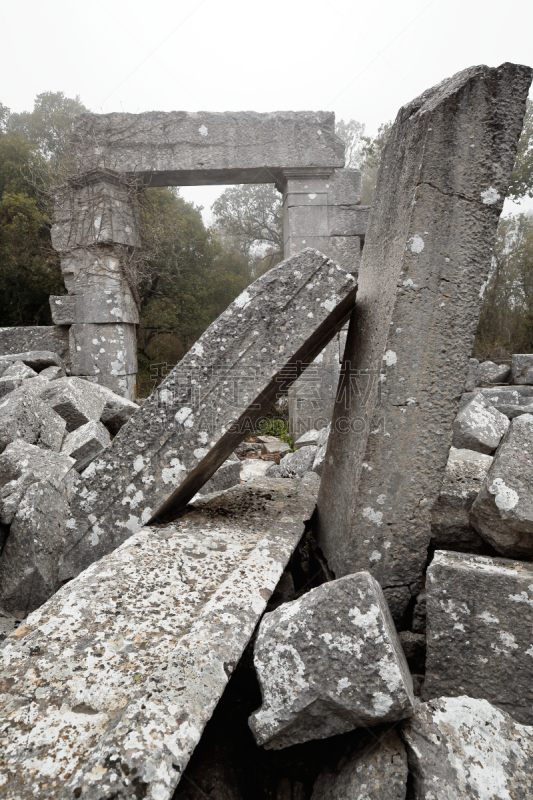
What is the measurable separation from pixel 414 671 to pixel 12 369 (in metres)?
5.25

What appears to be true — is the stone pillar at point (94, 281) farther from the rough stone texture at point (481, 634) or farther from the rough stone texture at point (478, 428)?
the rough stone texture at point (481, 634)

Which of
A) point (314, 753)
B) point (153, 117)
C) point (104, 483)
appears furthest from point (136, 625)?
point (153, 117)

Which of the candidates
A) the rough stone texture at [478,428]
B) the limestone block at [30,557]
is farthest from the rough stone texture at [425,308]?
the rough stone texture at [478,428]

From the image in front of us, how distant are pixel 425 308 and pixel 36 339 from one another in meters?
6.60

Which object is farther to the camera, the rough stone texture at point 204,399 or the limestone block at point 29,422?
the limestone block at point 29,422

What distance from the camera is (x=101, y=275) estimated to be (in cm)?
703

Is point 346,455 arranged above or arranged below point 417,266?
below

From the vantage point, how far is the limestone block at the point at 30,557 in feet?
7.89

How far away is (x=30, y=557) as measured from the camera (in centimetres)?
243

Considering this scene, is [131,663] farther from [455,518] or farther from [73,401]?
[73,401]

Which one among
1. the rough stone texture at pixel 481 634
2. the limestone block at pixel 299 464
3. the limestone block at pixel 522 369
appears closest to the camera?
the rough stone texture at pixel 481 634

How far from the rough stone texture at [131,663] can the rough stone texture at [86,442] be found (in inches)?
66.8

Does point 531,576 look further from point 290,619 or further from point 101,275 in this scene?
point 101,275

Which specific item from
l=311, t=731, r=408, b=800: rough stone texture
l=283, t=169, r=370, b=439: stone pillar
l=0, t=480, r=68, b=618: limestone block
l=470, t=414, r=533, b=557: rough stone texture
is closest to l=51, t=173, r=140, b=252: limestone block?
l=283, t=169, r=370, b=439: stone pillar
